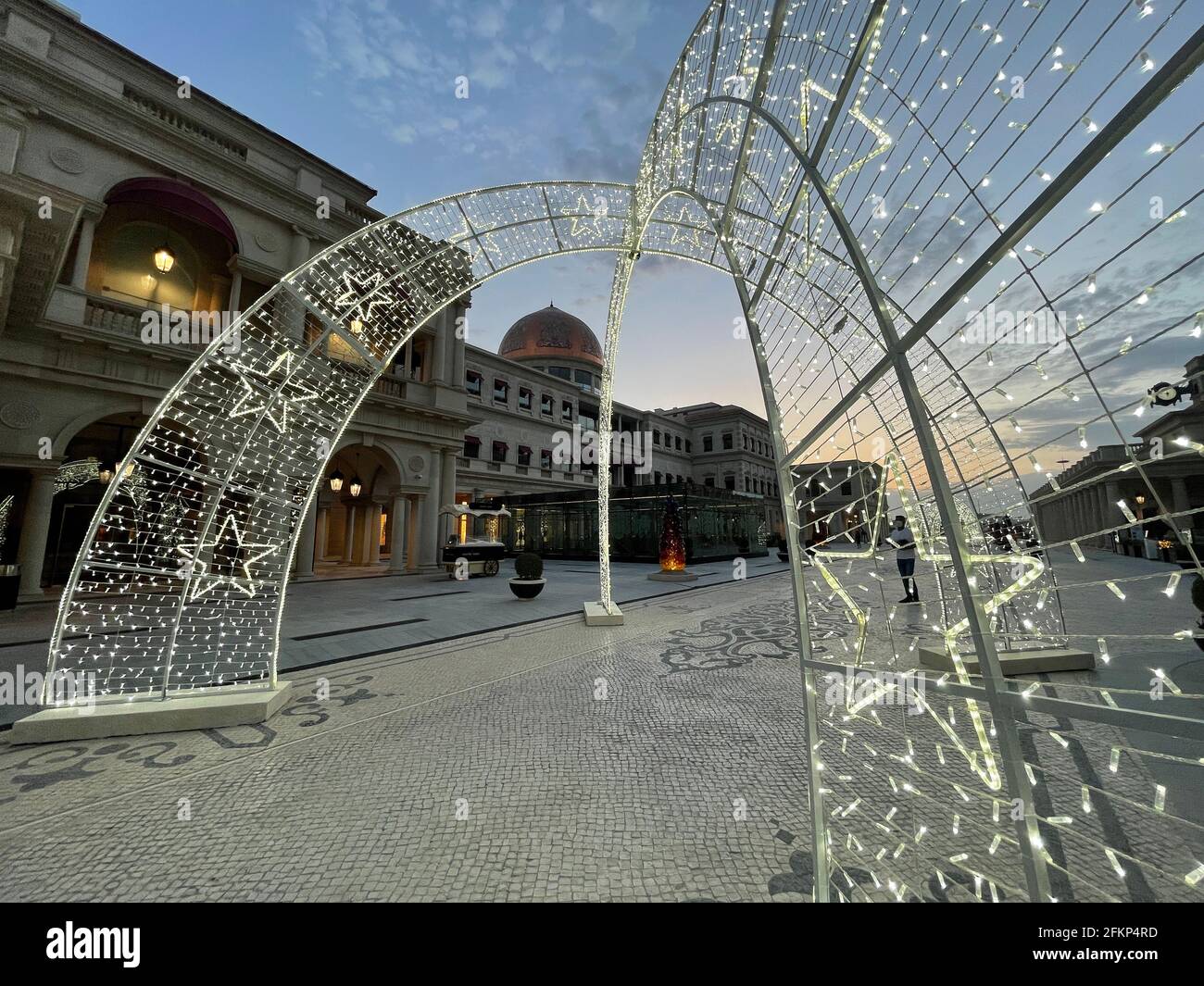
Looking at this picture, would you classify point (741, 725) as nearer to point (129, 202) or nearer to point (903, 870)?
point (903, 870)

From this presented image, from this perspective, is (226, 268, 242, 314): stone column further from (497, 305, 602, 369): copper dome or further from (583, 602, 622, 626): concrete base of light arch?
(497, 305, 602, 369): copper dome

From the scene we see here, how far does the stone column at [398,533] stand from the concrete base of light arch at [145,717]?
13.5m

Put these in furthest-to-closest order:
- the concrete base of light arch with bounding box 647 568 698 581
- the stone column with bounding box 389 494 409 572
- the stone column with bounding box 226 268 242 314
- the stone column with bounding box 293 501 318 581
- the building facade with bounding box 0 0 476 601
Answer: the stone column with bounding box 389 494 409 572
the concrete base of light arch with bounding box 647 568 698 581
the stone column with bounding box 293 501 318 581
the stone column with bounding box 226 268 242 314
the building facade with bounding box 0 0 476 601

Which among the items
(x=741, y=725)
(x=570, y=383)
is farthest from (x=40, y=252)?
(x=570, y=383)

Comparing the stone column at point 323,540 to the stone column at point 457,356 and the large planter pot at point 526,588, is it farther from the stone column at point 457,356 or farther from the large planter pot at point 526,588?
the large planter pot at point 526,588

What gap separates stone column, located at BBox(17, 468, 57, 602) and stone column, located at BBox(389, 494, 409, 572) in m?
8.41

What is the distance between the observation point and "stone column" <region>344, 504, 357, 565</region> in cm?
2278

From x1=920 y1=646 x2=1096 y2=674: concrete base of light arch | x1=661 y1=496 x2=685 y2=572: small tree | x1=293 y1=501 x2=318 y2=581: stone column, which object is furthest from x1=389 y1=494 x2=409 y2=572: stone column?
x1=920 y1=646 x2=1096 y2=674: concrete base of light arch

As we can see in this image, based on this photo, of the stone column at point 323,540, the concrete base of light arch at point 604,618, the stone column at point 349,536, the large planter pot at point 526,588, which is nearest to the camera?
the concrete base of light arch at point 604,618

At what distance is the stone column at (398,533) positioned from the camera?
1741 centimetres

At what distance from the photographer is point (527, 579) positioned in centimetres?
1188

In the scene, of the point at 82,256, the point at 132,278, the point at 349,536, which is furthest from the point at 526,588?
the point at 349,536

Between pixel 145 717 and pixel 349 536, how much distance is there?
21425 mm

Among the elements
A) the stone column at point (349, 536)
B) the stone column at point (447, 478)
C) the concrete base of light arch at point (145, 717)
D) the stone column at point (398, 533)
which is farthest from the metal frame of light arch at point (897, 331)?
the stone column at point (349, 536)
